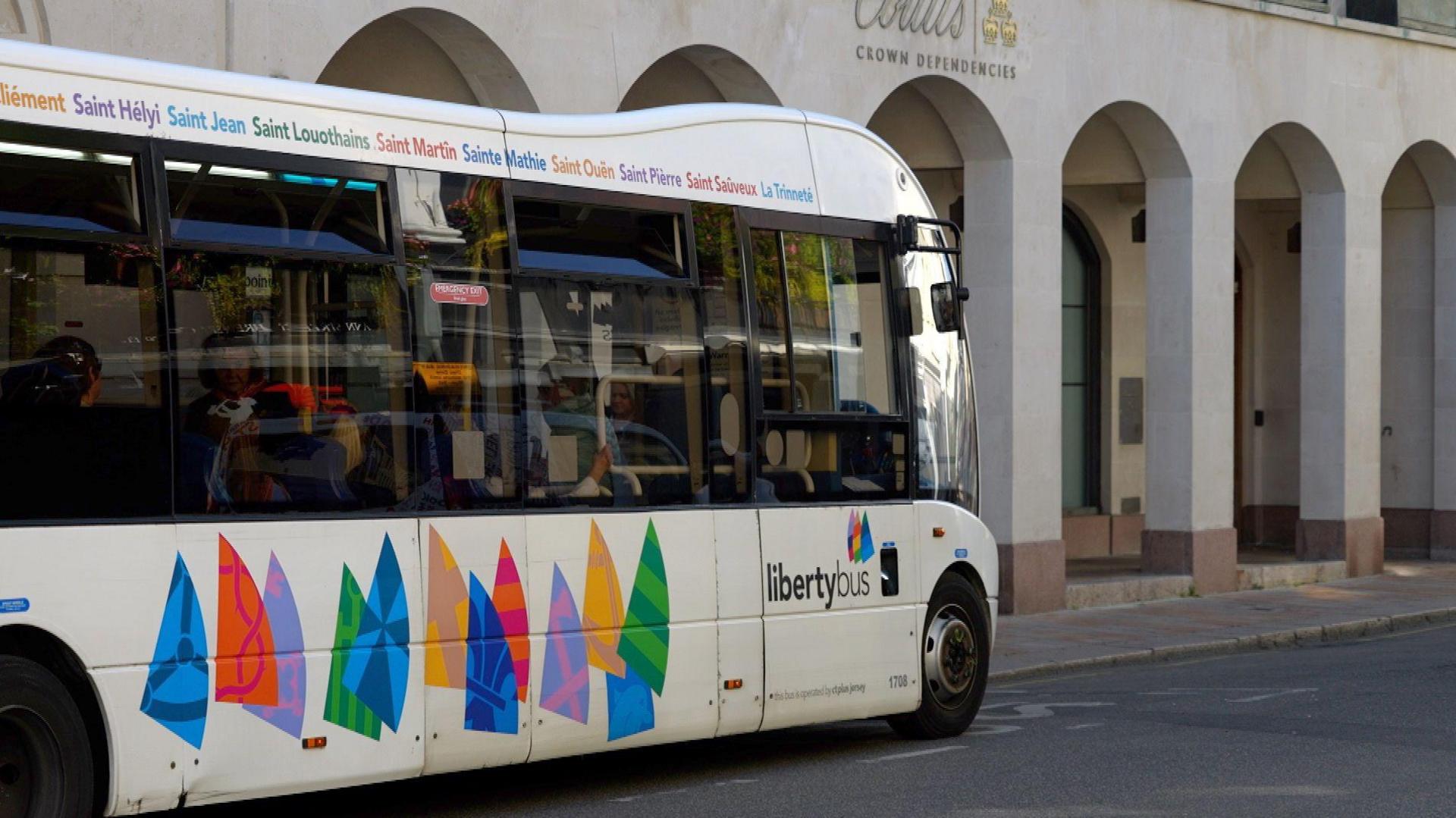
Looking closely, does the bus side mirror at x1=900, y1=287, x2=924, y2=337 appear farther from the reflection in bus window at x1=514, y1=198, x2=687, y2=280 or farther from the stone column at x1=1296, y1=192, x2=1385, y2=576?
the stone column at x1=1296, y1=192, x2=1385, y2=576

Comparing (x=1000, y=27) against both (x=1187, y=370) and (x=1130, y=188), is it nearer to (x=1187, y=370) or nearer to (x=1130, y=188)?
(x=1187, y=370)

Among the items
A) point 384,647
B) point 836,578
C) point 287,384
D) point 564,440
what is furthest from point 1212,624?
point 287,384

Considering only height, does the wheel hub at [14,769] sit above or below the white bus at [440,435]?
below

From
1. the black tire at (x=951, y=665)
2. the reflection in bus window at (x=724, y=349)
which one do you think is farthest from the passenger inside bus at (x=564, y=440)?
the black tire at (x=951, y=665)

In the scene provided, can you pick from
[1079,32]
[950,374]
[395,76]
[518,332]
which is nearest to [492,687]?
[518,332]

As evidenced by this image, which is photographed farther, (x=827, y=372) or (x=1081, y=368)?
(x=1081, y=368)

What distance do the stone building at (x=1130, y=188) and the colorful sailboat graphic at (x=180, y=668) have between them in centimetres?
617

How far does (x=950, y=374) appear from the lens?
38.6 feet

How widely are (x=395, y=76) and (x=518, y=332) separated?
7456mm

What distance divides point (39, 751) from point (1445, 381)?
22900 millimetres

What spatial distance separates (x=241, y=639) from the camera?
792cm

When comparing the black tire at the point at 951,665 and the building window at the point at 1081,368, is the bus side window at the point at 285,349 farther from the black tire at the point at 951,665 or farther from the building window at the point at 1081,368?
the building window at the point at 1081,368

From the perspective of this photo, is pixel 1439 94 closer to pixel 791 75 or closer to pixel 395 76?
pixel 791 75

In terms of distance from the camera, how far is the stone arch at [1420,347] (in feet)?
87.2
